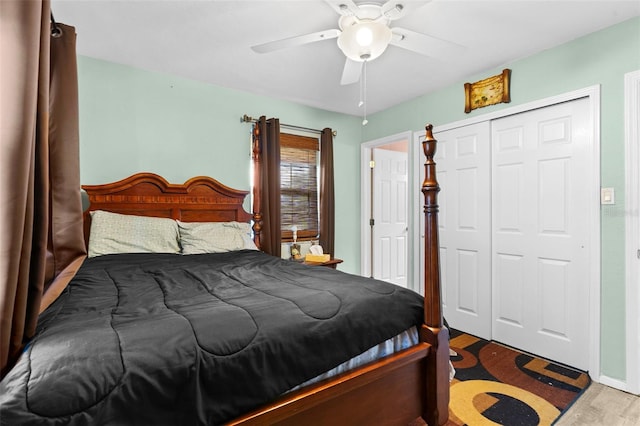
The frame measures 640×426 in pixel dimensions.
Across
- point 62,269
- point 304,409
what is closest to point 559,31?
point 304,409

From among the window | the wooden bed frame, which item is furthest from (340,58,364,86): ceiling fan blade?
the window

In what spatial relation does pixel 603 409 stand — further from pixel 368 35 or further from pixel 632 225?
pixel 368 35

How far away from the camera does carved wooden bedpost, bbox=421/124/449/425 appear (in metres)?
1.44

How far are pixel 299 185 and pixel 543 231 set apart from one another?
7.94 ft

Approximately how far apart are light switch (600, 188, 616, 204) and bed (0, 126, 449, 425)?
153 cm

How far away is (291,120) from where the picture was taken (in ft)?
12.1

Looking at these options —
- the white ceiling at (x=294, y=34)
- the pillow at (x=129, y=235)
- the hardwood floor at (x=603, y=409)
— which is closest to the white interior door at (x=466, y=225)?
the white ceiling at (x=294, y=34)

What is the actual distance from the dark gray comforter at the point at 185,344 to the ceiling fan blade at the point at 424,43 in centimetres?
140

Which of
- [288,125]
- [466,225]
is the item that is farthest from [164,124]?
[466,225]

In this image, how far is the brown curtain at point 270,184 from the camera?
10.9ft

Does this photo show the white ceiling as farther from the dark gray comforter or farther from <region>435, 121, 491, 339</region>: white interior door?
the dark gray comforter

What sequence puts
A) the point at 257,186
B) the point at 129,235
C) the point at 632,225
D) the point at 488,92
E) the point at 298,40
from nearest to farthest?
the point at 298,40 < the point at 632,225 < the point at 129,235 < the point at 488,92 < the point at 257,186

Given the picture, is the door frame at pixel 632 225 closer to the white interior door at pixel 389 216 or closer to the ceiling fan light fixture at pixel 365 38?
the ceiling fan light fixture at pixel 365 38

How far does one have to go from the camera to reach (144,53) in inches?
101
